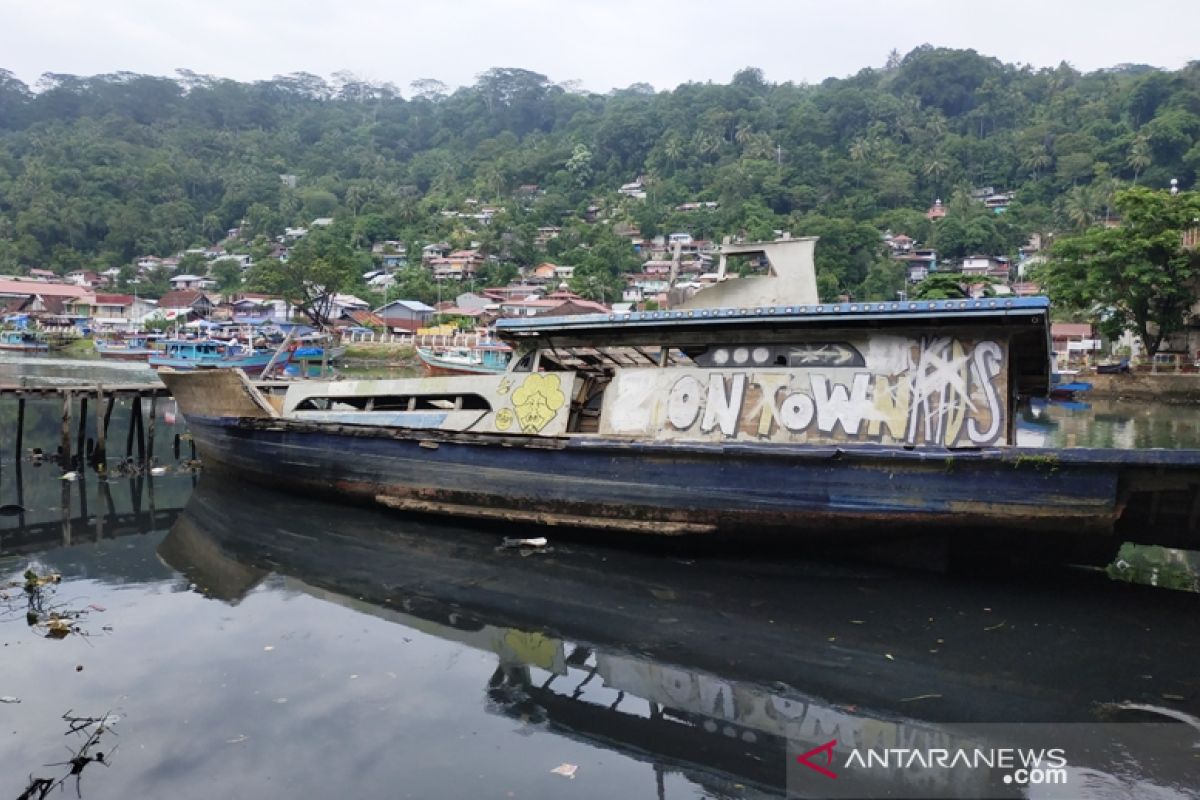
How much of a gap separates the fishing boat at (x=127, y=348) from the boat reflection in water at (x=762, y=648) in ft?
165

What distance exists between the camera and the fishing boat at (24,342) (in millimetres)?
58688

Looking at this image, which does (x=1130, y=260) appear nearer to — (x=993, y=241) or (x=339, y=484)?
(x=339, y=484)

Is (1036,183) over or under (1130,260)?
over

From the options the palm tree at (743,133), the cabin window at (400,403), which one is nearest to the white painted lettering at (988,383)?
the cabin window at (400,403)

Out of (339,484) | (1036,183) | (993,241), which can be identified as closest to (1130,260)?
Result: (339,484)

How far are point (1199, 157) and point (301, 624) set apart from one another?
96931 mm

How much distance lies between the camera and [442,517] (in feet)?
38.5

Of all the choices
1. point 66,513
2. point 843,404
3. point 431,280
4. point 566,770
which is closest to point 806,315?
point 843,404

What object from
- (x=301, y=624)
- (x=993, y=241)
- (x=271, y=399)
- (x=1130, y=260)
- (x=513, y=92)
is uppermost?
(x=513, y=92)

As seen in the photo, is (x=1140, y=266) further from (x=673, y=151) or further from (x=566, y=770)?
(x=673, y=151)

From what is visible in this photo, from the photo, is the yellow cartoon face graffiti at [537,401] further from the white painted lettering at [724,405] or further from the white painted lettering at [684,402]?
the white painted lettering at [724,405]

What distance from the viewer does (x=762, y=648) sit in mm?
7480

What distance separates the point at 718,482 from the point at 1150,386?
35385 mm

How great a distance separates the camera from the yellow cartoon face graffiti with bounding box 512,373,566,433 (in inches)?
431
